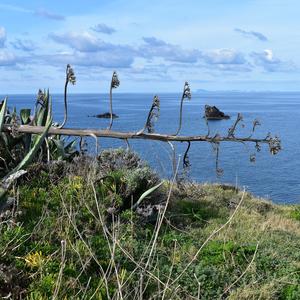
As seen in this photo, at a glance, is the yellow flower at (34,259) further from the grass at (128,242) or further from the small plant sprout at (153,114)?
the small plant sprout at (153,114)

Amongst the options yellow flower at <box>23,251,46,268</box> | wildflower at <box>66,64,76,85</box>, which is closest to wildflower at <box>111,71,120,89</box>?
wildflower at <box>66,64,76,85</box>

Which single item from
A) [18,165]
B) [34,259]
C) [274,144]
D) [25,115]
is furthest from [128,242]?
[25,115]

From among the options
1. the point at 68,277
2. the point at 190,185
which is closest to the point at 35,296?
the point at 68,277

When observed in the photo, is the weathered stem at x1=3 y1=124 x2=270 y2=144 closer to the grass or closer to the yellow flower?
the grass

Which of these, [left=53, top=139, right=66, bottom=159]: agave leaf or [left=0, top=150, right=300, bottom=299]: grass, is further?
[left=53, top=139, right=66, bottom=159]: agave leaf

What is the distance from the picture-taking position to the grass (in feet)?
15.0

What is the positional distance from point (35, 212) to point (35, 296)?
235cm

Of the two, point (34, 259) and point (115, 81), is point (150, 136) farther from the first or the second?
point (34, 259)

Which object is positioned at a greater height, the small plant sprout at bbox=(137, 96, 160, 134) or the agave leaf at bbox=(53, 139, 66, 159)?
the small plant sprout at bbox=(137, 96, 160, 134)

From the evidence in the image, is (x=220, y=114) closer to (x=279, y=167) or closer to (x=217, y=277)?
(x=279, y=167)

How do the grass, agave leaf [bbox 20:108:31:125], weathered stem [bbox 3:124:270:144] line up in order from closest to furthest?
1. the grass
2. weathered stem [bbox 3:124:270:144]
3. agave leaf [bbox 20:108:31:125]

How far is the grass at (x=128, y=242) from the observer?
4578 mm

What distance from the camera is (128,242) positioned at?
604cm

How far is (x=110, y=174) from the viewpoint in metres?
7.98
